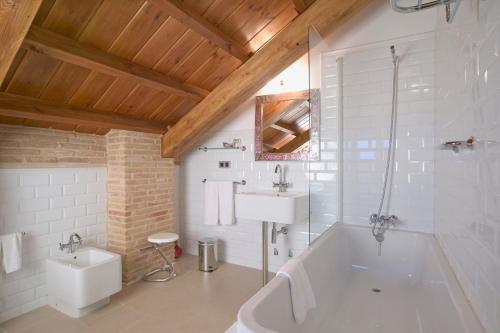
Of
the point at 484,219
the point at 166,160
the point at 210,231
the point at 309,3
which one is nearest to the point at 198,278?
the point at 210,231

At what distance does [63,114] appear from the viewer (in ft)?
8.03

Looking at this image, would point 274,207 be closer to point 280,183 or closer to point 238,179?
point 280,183

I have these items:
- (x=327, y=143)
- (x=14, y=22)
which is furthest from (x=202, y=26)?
(x=327, y=143)

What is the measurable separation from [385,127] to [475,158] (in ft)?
4.36

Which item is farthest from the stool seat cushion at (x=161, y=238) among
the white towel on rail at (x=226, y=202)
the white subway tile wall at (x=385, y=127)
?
the white subway tile wall at (x=385, y=127)

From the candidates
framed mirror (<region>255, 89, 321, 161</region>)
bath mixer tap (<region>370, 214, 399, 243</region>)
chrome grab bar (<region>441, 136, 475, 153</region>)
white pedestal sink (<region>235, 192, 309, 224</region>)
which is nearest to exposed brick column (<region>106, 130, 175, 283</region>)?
white pedestal sink (<region>235, 192, 309, 224</region>)

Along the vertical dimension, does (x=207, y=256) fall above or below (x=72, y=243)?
below

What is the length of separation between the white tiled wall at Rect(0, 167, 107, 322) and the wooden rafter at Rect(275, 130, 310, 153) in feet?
7.02

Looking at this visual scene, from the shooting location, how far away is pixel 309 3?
2420mm

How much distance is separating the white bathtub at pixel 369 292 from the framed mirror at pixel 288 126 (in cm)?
94

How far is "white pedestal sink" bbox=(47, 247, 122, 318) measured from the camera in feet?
7.50

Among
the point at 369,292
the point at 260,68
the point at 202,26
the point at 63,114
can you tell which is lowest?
the point at 369,292

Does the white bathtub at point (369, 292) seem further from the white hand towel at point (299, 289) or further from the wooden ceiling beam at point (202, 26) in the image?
the wooden ceiling beam at point (202, 26)

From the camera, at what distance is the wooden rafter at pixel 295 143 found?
3.02 metres
